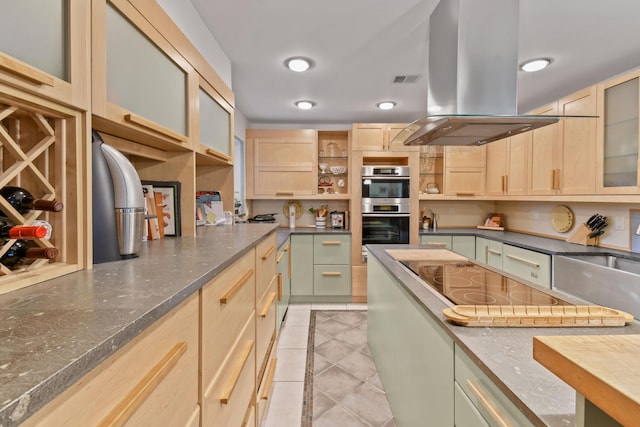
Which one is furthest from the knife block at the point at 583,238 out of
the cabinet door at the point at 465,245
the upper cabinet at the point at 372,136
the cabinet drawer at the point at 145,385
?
the cabinet drawer at the point at 145,385

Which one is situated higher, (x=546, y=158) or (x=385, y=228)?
(x=546, y=158)

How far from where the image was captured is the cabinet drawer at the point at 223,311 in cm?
90

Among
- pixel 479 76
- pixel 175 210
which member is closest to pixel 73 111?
pixel 175 210

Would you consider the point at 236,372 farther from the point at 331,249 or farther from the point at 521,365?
the point at 331,249

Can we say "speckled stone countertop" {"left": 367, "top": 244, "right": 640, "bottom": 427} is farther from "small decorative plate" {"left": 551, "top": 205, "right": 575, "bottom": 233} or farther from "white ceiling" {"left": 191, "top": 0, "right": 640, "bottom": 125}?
"small decorative plate" {"left": 551, "top": 205, "right": 575, "bottom": 233}

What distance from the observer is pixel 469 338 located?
32.4 inches

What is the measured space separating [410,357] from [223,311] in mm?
861

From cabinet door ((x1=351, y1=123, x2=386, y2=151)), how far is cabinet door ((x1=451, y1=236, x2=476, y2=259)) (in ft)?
4.84

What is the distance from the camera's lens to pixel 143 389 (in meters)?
0.56

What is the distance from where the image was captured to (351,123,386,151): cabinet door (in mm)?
3775

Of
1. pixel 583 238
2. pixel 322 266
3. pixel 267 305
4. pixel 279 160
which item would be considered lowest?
pixel 322 266

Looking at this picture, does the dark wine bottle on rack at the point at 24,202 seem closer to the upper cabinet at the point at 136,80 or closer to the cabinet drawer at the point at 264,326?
the upper cabinet at the point at 136,80

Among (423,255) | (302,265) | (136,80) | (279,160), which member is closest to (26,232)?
(136,80)

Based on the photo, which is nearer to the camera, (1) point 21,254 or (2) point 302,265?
(1) point 21,254
